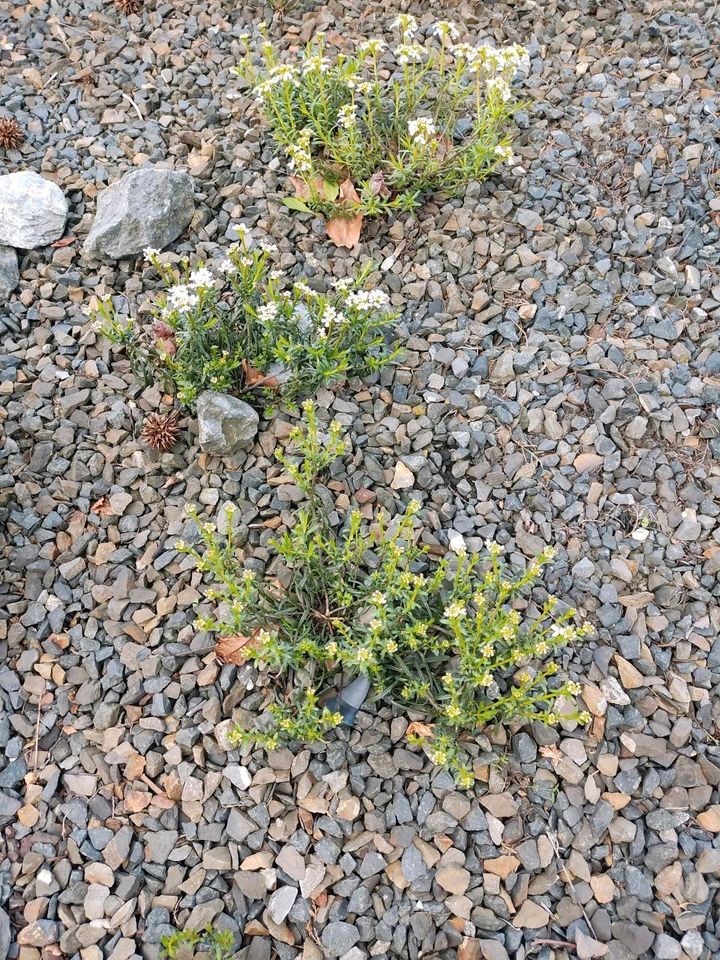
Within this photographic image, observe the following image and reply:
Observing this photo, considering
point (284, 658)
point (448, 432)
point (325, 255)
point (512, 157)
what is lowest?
A: point (284, 658)

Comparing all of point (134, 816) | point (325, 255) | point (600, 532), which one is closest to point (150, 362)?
point (325, 255)

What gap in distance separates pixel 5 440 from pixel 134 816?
1785 mm

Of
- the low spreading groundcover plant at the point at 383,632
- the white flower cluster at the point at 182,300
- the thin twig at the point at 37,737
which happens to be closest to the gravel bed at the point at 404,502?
the thin twig at the point at 37,737

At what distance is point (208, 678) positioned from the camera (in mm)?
2879

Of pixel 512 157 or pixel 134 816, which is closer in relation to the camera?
pixel 134 816

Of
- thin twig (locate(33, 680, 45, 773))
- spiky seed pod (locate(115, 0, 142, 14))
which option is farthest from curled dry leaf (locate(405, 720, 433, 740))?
spiky seed pod (locate(115, 0, 142, 14))

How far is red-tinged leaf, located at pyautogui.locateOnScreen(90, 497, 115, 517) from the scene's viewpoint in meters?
3.27

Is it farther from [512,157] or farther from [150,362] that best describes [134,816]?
[512,157]

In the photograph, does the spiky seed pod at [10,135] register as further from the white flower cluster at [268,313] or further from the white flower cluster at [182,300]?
the white flower cluster at [268,313]

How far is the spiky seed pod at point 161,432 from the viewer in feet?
10.9

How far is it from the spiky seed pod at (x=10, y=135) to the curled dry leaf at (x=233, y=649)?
11.0 ft

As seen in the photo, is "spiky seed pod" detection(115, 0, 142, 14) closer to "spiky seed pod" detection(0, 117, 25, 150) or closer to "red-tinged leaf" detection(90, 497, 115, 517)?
"spiky seed pod" detection(0, 117, 25, 150)

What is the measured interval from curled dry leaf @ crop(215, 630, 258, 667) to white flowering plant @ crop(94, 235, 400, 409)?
1109mm

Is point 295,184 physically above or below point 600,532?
above
